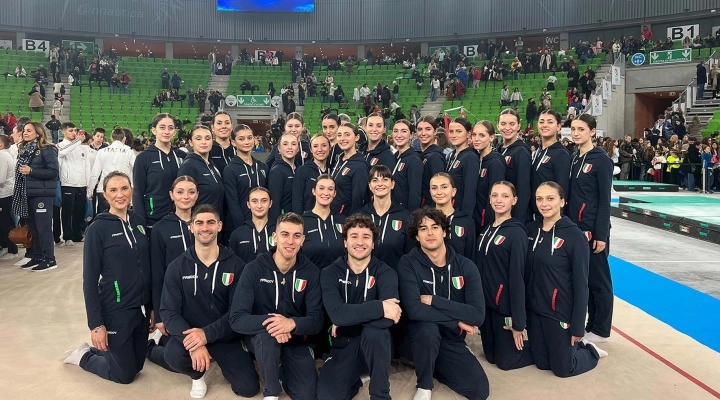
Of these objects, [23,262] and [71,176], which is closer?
[23,262]

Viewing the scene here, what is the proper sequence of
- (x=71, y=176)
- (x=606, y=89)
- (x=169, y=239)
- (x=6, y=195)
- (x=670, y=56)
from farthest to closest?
(x=670, y=56) < (x=606, y=89) < (x=71, y=176) < (x=6, y=195) < (x=169, y=239)

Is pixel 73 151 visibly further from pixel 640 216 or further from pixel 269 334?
→ pixel 640 216

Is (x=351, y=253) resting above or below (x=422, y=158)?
below

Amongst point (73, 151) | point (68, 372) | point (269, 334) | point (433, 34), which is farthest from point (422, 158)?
point (433, 34)

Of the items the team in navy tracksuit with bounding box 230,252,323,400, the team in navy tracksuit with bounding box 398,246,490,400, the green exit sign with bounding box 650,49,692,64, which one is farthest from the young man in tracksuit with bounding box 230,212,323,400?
the green exit sign with bounding box 650,49,692,64

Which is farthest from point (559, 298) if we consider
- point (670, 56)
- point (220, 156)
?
point (670, 56)

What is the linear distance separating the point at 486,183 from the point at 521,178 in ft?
0.92

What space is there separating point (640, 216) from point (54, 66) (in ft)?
78.9

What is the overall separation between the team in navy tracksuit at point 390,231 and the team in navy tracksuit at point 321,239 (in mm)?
272

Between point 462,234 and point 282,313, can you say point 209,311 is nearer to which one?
point 282,313

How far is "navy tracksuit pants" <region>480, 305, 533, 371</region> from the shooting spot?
Result: 3836 mm

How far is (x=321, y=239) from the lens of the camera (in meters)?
4.00

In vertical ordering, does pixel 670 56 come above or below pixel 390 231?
above

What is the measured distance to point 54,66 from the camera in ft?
78.5
